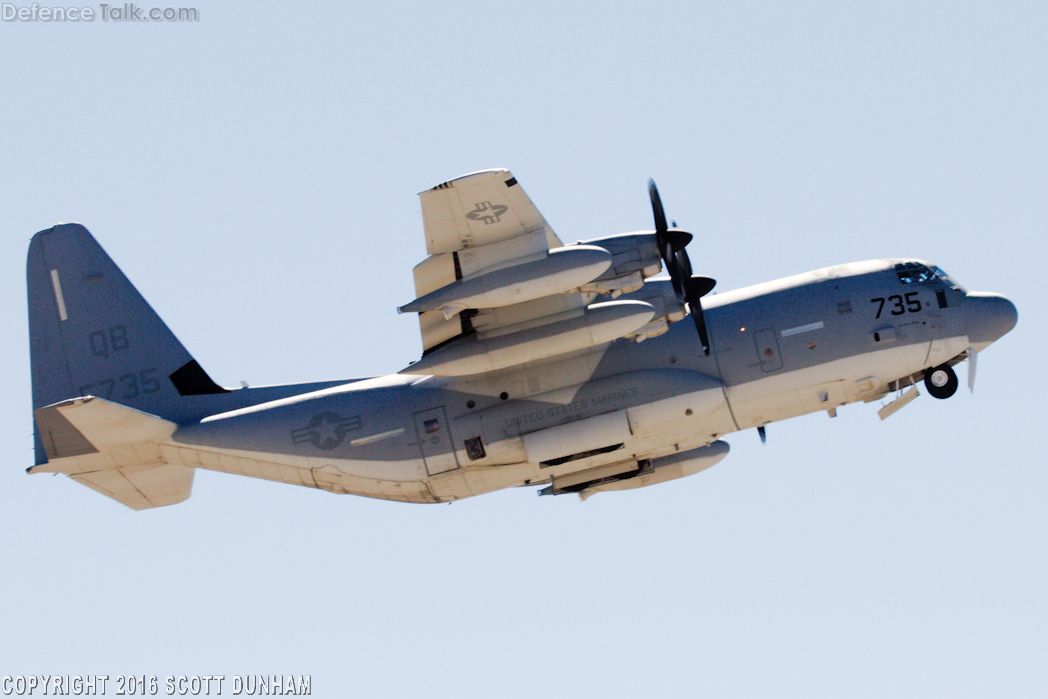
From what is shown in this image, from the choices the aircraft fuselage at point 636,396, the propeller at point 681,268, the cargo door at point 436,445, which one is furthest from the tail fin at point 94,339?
the propeller at point 681,268

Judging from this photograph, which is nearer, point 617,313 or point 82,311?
point 617,313

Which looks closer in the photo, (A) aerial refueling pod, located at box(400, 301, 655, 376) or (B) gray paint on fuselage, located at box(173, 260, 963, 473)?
(A) aerial refueling pod, located at box(400, 301, 655, 376)

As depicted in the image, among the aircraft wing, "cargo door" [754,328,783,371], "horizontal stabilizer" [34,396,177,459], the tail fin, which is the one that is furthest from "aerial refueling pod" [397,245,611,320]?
the tail fin

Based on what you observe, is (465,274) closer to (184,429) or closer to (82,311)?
(184,429)

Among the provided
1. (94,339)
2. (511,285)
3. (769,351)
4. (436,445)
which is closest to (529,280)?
(511,285)

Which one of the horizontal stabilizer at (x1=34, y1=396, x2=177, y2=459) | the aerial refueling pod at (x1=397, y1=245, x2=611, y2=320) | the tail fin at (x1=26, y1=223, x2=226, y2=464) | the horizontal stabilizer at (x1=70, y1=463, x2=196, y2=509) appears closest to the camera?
A: the aerial refueling pod at (x1=397, y1=245, x2=611, y2=320)

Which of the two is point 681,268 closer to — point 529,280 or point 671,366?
point 671,366

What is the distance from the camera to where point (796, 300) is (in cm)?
2022

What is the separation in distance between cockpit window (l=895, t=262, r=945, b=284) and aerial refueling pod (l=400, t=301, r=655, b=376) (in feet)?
17.1

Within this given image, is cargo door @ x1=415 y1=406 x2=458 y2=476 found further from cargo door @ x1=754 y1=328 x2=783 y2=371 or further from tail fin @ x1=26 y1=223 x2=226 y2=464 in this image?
cargo door @ x1=754 y1=328 x2=783 y2=371

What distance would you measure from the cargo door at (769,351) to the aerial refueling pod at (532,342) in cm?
255

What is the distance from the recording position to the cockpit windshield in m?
20.4

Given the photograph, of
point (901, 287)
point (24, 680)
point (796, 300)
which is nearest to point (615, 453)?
point (796, 300)

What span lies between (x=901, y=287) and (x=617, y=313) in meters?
5.75
